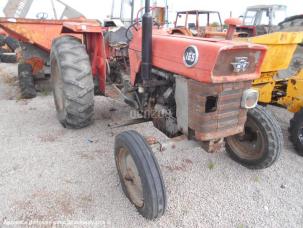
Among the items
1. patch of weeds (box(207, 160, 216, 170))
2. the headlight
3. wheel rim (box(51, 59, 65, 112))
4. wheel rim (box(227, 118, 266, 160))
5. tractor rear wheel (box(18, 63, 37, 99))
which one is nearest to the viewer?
the headlight

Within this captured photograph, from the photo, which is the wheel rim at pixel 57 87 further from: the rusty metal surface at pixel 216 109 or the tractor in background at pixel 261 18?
the tractor in background at pixel 261 18

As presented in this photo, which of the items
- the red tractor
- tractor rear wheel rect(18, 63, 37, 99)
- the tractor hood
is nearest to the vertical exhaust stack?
the red tractor

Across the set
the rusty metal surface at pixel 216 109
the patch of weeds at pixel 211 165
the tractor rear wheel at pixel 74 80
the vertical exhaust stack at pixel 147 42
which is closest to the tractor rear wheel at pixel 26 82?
the tractor rear wheel at pixel 74 80

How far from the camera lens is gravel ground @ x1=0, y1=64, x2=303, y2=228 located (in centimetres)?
245

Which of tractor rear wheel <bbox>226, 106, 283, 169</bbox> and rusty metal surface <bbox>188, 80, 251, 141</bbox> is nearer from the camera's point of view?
rusty metal surface <bbox>188, 80, 251, 141</bbox>

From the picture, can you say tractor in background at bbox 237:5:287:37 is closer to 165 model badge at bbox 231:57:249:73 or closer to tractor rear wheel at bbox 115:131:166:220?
165 model badge at bbox 231:57:249:73

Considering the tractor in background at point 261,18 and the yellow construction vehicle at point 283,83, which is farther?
the tractor in background at point 261,18

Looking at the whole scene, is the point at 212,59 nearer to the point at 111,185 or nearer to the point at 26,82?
the point at 111,185

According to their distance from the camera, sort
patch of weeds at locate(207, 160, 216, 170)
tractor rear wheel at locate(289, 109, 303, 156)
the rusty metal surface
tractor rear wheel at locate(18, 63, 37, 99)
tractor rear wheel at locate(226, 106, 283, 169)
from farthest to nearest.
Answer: tractor rear wheel at locate(18, 63, 37, 99) → tractor rear wheel at locate(289, 109, 303, 156) → patch of weeds at locate(207, 160, 216, 170) → tractor rear wheel at locate(226, 106, 283, 169) → the rusty metal surface

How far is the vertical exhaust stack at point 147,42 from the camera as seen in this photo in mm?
2400

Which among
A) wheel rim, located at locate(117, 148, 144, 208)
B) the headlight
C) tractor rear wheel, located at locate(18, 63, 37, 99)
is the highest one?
the headlight

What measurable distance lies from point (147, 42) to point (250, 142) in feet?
4.99

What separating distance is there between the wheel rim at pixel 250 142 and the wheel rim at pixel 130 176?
1251 millimetres

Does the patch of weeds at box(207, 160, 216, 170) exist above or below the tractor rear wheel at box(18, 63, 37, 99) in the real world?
below
